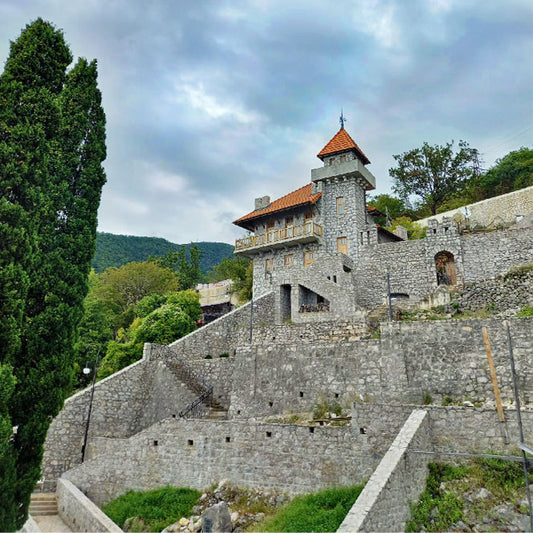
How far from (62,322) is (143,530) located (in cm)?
663

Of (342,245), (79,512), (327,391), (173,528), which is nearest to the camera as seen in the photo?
(173,528)

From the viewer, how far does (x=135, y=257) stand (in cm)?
7581

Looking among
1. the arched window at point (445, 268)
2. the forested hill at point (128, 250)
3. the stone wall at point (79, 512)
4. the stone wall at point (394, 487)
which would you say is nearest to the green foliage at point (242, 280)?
the arched window at point (445, 268)

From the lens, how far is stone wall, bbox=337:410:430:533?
291 inches

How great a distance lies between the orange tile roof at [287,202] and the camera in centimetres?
2756

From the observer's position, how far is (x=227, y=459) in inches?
489

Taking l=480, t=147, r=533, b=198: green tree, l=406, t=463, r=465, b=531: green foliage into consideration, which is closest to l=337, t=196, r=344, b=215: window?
l=480, t=147, r=533, b=198: green tree

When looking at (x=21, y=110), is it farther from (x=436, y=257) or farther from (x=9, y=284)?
(x=436, y=257)

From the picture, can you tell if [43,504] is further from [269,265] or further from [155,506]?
[269,265]

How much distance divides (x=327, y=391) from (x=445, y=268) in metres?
12.3

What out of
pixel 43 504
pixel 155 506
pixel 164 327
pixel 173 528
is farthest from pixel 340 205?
pixel 43 504

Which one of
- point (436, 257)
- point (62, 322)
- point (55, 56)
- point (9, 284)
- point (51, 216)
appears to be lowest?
point (62, 322)

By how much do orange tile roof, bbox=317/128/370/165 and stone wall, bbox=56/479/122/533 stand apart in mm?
22700

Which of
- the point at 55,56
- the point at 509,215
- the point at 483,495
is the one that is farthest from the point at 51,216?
the point at 509,215
